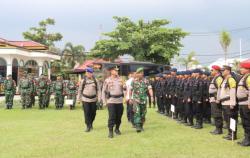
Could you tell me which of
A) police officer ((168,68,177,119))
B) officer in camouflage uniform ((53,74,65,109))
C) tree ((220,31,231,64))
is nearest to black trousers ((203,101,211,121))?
police officer ((168,68,177,119))

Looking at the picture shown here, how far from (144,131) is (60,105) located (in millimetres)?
10354

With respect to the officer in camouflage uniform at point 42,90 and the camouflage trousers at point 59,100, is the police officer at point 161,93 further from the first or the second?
the officer in camouflage uniform at point 42,90

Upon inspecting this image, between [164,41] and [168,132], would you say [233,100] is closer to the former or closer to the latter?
[168,132]

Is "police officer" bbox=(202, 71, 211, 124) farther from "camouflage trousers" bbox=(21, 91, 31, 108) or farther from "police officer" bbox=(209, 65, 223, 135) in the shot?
"camouflage trousers" bbox=(21, 91, 31, 108)

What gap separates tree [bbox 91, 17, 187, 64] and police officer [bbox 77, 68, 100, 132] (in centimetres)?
2599

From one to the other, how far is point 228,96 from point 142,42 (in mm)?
29223

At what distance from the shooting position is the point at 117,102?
10969 mm

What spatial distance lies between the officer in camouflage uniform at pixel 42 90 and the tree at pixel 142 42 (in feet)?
58.1

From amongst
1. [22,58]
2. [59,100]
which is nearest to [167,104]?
[59,100]

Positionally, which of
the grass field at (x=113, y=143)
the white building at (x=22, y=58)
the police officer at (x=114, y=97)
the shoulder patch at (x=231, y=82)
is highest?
the white building at (x=22, y=58)

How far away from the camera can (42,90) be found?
20781 mm

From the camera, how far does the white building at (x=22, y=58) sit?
118 feet

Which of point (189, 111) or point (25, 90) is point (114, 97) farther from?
point (25, 90)

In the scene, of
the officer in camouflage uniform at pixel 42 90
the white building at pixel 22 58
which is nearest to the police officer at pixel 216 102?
the officer in camouflage uniform at pixel 42 90
